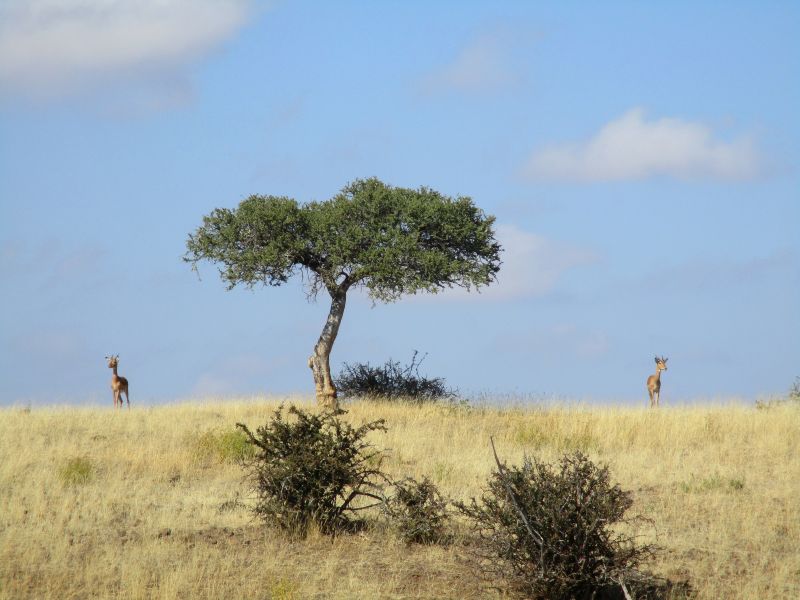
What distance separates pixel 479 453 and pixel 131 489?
6.87 m

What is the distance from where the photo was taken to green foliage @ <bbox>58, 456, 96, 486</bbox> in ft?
56.0

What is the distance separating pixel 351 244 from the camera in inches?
1038

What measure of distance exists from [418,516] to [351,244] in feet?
49.1

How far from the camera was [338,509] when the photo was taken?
41.1ft

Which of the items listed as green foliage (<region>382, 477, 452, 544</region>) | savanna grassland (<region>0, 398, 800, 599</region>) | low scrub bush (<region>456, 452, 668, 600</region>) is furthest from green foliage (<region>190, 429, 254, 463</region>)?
low scrub bush (<region>456, 452, 668, 600</region>)

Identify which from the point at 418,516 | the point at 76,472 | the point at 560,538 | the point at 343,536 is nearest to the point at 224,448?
the point at 76,472

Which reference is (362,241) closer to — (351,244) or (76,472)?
(351,244)

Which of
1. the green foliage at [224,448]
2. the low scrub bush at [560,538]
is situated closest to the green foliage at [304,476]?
the low scrub bush at [560,538]

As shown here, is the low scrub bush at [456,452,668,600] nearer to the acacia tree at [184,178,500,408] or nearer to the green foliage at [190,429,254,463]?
the green foliage at [190,429,254,463]

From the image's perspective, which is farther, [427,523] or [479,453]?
[479,453]

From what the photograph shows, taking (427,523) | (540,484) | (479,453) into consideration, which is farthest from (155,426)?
(540,484)

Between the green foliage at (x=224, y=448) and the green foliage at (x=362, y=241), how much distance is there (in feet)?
24.8

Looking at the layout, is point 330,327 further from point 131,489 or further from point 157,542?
point 157,542

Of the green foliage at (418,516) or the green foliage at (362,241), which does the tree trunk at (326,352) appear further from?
the green foliage at (418,516)
